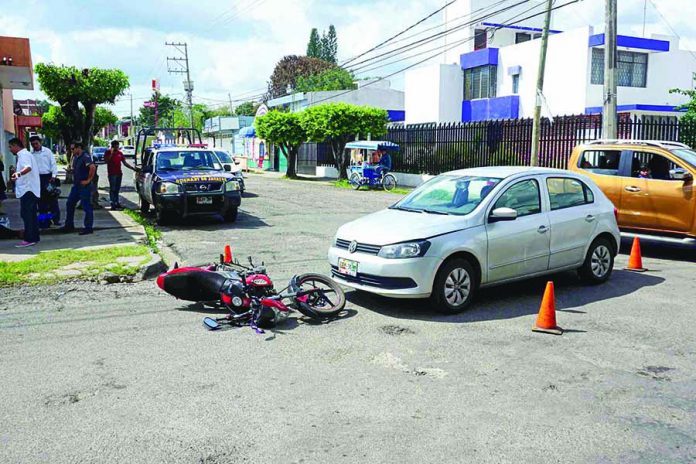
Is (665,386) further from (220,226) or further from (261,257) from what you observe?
(220,226)

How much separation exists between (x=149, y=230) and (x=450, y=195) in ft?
25.5

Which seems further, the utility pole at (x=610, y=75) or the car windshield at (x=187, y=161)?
the utility pole at (x=610, y=75)

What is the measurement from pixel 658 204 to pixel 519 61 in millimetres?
28122

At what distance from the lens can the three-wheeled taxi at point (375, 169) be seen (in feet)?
87.7

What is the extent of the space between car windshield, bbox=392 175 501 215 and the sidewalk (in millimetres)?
5665

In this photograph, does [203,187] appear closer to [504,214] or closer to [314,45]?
[504,214]

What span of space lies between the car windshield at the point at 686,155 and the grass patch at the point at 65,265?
8.77 m

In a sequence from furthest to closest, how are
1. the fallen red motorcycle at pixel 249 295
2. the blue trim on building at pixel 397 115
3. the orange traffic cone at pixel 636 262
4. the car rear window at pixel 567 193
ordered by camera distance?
the blue trim on building at pixel 397 115
the orange traffic cone at pixel 636 262
the car rear window at pixel 567 193
the fallen red motorcycle at pixel 249 295

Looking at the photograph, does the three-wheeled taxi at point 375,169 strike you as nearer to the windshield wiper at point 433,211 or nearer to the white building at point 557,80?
the white building at point 557,80

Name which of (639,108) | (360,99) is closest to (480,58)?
(639,108)

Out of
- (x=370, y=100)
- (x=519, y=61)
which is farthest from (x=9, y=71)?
(x=370, y=100)

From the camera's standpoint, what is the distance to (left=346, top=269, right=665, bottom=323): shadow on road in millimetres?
7102

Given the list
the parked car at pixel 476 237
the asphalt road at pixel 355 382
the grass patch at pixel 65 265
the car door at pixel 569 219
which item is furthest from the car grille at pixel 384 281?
the grass patch at pixel 65 265

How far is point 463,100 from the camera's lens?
41.7 metres
